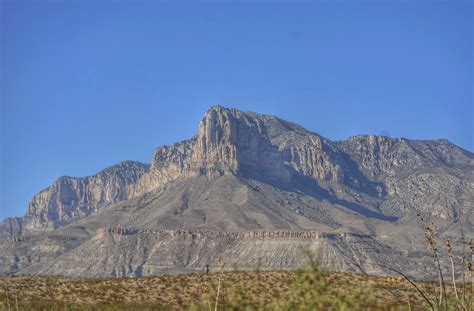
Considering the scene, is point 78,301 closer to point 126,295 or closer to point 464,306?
point 126,295

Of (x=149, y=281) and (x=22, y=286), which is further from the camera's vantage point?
(x=149, y=281)

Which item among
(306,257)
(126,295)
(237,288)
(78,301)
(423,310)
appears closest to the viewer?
(306,257)

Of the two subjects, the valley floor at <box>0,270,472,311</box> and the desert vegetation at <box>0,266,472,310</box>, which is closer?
the desert vegetation at <box>0,266,472,310</box>

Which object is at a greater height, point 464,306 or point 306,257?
point 306,257

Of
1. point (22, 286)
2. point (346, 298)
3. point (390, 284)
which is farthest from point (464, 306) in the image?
point (22, 286)

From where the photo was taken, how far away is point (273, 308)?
18.2m

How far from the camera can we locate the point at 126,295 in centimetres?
4578

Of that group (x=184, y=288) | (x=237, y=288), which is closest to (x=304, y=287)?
(x=237, y=288)

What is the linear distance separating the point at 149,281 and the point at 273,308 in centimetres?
3400

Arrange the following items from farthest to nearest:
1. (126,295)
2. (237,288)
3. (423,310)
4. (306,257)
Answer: (126,295), (423,310), (237,288), (306,257)

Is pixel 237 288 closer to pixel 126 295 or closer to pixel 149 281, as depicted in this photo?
pixel 126 295

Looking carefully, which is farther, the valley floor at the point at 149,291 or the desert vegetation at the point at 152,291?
the valley floor at the point at 149,291

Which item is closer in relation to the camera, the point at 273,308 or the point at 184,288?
the point at 273,308

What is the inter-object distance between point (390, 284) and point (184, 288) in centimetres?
1270
